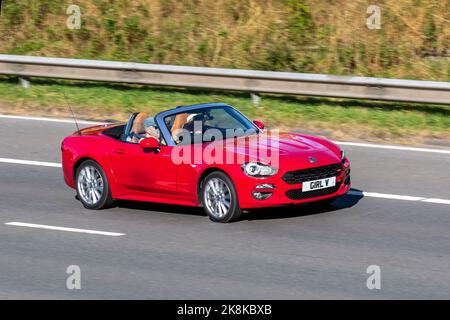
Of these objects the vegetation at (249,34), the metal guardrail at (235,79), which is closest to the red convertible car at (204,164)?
the metal guardrail at (235,79)

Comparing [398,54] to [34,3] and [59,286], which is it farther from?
[59,286]

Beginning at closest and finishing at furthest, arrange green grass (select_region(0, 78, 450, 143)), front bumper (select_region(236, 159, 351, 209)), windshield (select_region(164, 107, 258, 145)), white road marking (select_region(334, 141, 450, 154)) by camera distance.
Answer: front bumper (select_region(236, 159, 351, 209)) < windshield (select_region(164, 107, 258, 145)) < white road marking (select_region(334, 141, 450, 154)) < green grass (select_region(0, 78, 450, 143))

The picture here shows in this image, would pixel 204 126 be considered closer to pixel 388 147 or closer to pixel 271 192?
pixel 271 192

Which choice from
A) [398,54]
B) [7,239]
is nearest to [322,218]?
[7,239]

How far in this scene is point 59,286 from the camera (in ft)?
33.3

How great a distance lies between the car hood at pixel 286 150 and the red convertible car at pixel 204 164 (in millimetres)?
12

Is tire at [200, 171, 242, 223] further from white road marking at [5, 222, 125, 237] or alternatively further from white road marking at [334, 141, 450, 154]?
white road marking at [334, 141, 450, 154]

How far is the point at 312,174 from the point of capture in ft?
41.1

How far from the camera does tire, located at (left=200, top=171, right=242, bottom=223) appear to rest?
12.5 meters

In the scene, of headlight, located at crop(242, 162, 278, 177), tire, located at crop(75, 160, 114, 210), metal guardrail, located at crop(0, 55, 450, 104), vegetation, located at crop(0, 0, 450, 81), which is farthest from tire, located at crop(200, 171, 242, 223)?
vegetation, located at crop(0, 0, 450, 81)

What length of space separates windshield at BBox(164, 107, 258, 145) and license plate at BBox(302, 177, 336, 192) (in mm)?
1413

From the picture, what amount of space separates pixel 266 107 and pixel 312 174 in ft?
24.0

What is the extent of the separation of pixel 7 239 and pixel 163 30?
13215mm

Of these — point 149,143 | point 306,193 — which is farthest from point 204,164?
point 306,193
